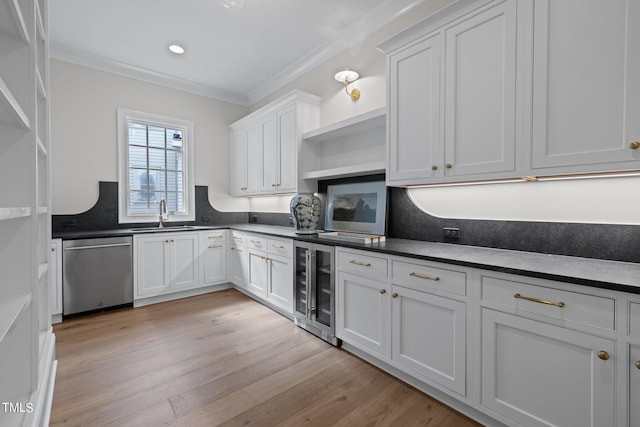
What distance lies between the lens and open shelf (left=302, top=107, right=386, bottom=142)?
2.49m

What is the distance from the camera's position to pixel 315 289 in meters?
2.55

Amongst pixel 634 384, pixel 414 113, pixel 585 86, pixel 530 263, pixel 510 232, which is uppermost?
pixel 414 113

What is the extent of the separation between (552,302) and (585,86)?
102cm

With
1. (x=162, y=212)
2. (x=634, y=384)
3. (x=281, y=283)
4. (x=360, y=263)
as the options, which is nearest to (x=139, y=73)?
(x=162, y=212)

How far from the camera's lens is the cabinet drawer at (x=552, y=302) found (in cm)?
115

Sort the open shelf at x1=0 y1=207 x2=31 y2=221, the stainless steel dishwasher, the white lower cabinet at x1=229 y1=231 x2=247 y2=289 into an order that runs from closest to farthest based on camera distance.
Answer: the open shelf at x1=0 y1=207 x2=31 y2=221 < the stainless steel dishwasher < the white lower cabinet at x1=229 y1=231 x2=247 y2=289

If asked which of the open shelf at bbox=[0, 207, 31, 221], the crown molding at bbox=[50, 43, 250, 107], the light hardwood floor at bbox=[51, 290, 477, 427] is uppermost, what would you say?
the crown molding at bbox=[50, 43, 250, 107]

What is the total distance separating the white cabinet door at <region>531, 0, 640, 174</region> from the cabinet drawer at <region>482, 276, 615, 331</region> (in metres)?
0.62

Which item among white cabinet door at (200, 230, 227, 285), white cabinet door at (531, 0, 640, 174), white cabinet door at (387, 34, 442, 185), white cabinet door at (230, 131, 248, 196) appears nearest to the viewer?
white cabinet door at (531, 0, 640, 174)

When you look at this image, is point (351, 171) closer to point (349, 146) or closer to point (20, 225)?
point (349, 146)

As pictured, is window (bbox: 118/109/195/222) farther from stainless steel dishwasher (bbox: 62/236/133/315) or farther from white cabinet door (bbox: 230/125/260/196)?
stainless steel dishwasher (bbox: 62/236/133/315)

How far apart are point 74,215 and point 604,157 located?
471cm

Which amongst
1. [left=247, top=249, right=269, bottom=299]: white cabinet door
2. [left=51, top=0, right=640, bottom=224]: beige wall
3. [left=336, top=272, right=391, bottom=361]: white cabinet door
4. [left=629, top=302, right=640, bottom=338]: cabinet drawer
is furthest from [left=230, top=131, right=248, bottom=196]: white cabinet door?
[left=629, top=302, right=640, bottom=338]: cabinet drawer

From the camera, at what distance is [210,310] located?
10.7 ft
